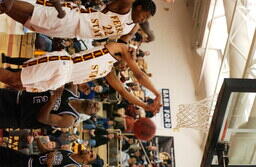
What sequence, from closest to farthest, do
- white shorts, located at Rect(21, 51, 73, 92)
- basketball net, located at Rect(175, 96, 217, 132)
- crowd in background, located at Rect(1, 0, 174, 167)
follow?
white shorts, located at Rect(21, 51, 73, 92), crowd in background, located at Rect(1, 0, 174, 167), basketball net, located at Rect(175, 96, 217, 132)

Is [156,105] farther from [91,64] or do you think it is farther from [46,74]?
[46,74]

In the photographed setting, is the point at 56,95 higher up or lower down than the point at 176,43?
lower down

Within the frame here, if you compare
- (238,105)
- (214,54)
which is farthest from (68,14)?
(214,54)

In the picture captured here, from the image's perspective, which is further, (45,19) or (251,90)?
(45,19)

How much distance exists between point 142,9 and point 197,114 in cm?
428

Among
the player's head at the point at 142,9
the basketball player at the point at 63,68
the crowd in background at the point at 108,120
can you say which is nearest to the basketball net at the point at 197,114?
the crowd in background at the point at 108,120

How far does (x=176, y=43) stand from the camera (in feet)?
32.1

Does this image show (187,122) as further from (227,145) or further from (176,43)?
(227,145)

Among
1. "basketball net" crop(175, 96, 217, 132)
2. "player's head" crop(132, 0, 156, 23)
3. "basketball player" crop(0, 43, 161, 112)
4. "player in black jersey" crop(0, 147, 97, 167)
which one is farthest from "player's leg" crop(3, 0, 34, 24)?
"basketball net" crop(175, 96, 217, 132)

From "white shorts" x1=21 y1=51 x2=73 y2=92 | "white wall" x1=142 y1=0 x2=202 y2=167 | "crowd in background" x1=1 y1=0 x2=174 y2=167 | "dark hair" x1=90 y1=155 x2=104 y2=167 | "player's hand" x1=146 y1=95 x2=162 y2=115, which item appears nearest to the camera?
"white shorts" x1=21 y1=51 x2=73 y2=92

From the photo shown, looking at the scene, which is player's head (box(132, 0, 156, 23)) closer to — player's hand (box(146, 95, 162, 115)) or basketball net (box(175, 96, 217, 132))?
player's hand (box(146, 95, 162, 115))

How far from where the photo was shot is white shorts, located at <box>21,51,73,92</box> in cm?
354

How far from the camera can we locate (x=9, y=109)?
3787 millimetres

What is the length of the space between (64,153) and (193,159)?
4.56 m
